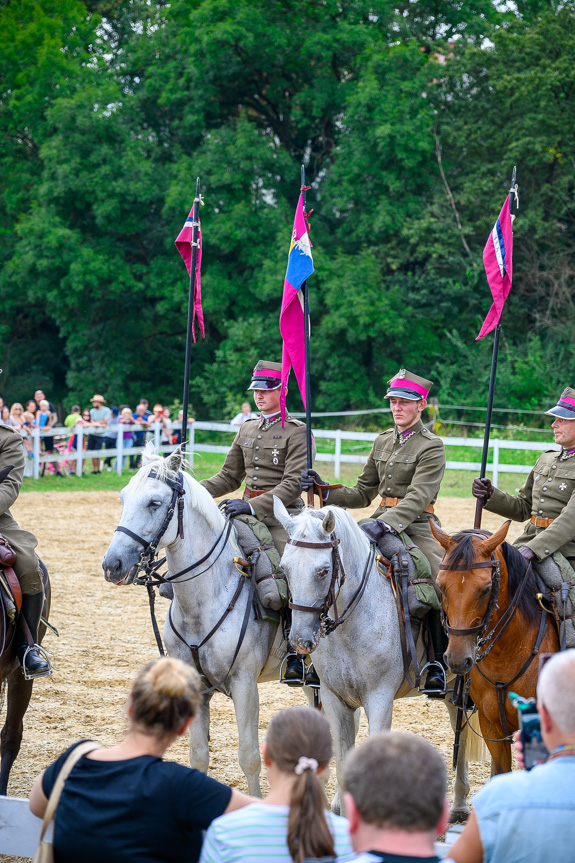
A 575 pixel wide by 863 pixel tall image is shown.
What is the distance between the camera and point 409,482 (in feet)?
21.0

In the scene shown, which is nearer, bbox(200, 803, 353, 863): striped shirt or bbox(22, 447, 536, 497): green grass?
bbox(200, 803, 353, 863): striped shirt

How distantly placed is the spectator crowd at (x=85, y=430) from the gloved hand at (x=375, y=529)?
50.8ft

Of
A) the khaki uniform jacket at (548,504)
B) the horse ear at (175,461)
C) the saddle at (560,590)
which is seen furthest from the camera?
the horse ear at (175,461)

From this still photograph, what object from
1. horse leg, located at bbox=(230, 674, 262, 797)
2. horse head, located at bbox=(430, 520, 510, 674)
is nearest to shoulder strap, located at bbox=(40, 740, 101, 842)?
horse head, located at bbox=(430, 520, 510, 674)

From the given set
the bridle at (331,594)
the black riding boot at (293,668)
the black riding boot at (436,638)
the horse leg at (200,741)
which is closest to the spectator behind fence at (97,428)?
the black riding boot at (293,668)

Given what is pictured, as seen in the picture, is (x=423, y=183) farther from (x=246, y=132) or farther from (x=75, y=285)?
(x=75, y=285)

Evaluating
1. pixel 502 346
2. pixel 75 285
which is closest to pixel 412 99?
pixel 502 346

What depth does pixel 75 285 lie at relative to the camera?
1248 inches

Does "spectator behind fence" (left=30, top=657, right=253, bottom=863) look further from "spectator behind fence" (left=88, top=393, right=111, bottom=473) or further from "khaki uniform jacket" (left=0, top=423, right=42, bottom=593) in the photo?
"spectator behind fence" (left=88, top=393, right=111, bottom=473)

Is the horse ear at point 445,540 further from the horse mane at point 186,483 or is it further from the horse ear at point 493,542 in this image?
the horse mane at point 186,483

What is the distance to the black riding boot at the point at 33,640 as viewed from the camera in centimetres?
603

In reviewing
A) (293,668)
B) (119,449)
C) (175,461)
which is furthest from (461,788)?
(119,449)

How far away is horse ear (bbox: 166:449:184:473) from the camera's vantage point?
583 cm

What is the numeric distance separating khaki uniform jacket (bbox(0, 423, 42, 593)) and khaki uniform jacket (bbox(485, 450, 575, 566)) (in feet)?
10.1
